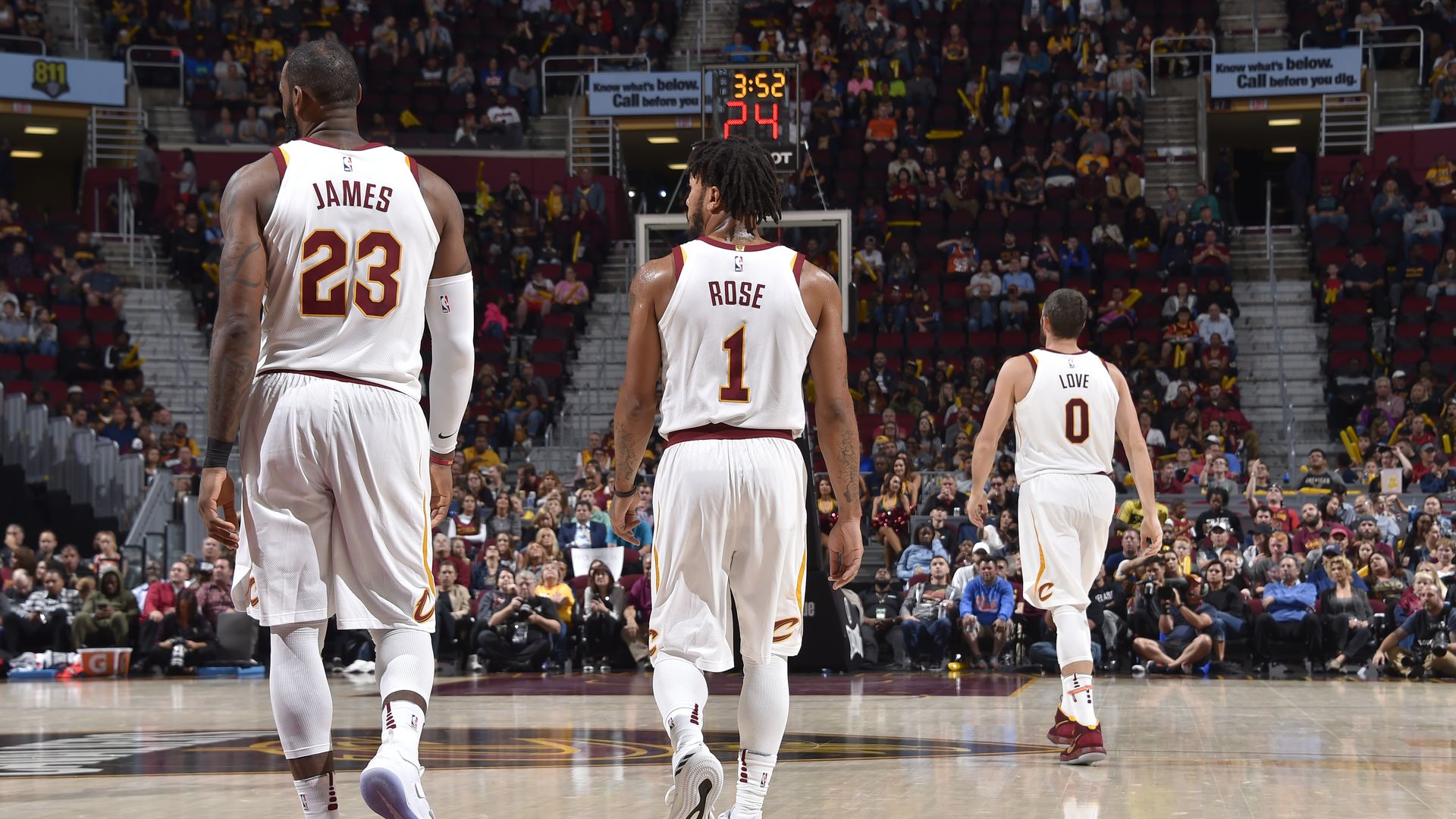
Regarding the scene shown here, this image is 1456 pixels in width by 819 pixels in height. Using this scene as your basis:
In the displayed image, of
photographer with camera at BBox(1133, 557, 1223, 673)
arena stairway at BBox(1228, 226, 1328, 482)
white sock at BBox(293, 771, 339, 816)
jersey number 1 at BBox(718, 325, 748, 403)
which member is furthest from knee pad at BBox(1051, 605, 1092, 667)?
arena stairway at BBox(1228, 226, 1328, 482)

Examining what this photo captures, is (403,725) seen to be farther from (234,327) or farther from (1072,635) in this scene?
(1072,635)

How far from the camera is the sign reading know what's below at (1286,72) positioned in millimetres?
25406

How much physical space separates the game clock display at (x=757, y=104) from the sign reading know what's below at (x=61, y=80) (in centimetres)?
1410

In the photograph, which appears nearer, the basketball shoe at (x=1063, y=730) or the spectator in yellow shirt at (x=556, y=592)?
the basketball shoe at (x=1063, y=730)

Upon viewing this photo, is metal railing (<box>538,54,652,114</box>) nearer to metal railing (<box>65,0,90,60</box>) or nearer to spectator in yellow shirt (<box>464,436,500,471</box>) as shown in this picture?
metal railing (<box>65,0,90,60</box>)

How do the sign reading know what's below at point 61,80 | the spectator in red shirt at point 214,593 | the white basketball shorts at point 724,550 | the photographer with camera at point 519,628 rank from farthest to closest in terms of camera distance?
the sign reading know what's below at point 61,80, the spectator in red shirt at point 214,593, the photographer with camera at point 519,628, the white basketball shorts at point 724,550

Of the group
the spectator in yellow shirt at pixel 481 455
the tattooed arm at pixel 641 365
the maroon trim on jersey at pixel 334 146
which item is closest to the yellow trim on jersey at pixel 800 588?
the tattooed arm at pixel 641 365

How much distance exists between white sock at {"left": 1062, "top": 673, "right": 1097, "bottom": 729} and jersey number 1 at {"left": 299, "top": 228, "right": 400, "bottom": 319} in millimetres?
4368

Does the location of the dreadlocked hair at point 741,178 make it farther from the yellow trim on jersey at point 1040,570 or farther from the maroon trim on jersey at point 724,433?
the yellow trim on jersey at point 1040,570

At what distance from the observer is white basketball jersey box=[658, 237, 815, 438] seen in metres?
5.18

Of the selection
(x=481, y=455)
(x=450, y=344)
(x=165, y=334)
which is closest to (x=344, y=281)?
(x=450, y=344)

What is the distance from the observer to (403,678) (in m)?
4.45

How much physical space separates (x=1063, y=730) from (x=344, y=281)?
456cm

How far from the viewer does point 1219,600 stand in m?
15.5
